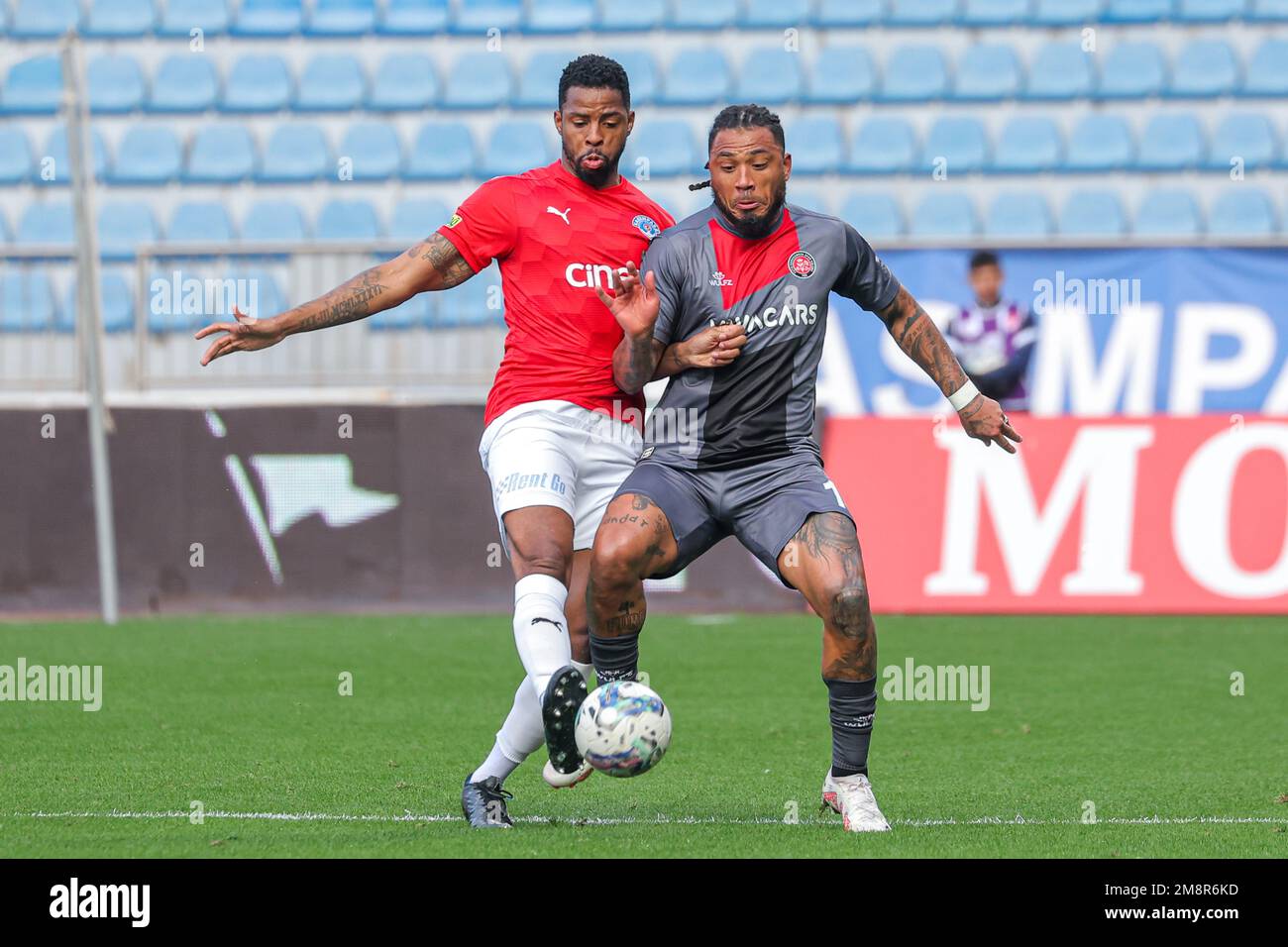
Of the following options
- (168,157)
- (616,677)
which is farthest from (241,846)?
(168,157)

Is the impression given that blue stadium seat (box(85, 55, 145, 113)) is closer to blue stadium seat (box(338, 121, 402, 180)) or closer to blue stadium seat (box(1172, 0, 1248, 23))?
blue stadium seat (box(338, 121, 402, 180))

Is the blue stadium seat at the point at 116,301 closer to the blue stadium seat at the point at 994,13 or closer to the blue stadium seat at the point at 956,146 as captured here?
the blue stadium seat at the point at 956,146

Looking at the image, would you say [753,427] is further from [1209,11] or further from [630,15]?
[1209,11]

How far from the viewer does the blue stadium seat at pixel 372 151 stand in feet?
54.0

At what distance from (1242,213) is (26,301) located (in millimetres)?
9799

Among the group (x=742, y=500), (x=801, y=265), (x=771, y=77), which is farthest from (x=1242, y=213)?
(x=742, y=500)

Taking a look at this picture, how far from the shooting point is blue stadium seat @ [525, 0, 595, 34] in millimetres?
17109

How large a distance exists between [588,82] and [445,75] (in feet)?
38.6

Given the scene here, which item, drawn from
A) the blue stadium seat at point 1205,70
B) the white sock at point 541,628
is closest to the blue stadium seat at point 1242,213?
the blue stadium seat at point 1205,70

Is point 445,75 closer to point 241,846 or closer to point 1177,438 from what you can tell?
point 1177,438

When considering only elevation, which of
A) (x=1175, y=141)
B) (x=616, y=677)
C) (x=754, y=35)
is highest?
(x=754, y=35)

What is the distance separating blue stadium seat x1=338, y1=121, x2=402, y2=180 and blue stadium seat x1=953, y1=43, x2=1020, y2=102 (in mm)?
5009

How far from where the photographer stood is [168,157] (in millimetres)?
16625

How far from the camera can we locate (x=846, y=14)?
17.1m
